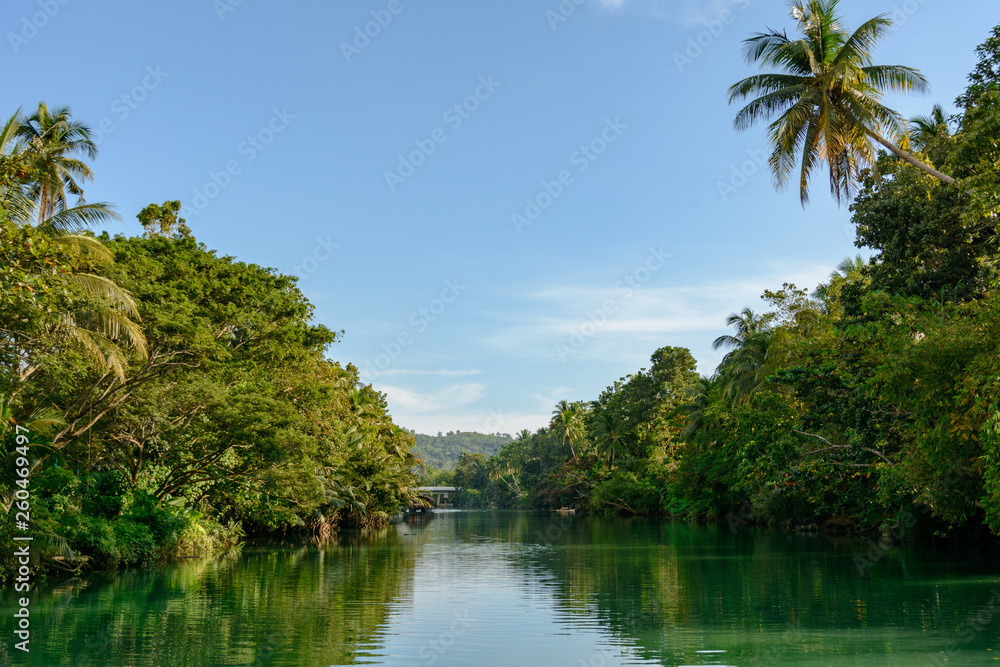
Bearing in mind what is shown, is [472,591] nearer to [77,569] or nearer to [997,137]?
[77,569]

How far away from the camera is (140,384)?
1959 cm

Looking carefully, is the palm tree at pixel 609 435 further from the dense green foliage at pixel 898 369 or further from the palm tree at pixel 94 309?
the palm tree at pixel 94 309

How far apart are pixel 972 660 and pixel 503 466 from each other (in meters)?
117

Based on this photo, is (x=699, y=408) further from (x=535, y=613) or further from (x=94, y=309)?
(x=94, y=309)

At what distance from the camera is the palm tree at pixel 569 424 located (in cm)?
8612

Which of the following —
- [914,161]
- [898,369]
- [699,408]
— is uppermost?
[914,161]

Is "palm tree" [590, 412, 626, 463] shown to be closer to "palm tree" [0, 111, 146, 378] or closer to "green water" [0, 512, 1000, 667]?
"green water" [0, 512, 1000, 667]

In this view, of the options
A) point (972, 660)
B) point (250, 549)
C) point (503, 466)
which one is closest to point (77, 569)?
point (250, 549)

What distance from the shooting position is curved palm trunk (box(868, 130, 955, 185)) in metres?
15.7

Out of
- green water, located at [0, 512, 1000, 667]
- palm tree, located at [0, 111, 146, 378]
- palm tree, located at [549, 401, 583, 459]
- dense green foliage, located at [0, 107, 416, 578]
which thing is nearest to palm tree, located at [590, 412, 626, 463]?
palm tree, located at [549, 401, 583, 459]

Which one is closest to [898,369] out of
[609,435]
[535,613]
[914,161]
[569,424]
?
[914,161]

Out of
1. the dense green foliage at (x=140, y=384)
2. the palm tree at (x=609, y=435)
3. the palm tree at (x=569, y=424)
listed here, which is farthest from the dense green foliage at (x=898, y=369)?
the palm tree at (x=569, y=424)

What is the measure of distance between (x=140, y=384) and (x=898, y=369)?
61.7 feet

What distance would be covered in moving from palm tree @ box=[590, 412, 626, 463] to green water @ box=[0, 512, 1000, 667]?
44.6m
